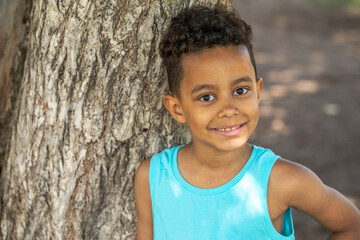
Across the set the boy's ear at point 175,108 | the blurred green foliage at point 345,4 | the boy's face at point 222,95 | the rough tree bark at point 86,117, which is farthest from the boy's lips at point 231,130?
the blurred green foliage at point 345,4

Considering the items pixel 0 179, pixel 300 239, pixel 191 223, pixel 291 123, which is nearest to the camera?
pixel 191 223

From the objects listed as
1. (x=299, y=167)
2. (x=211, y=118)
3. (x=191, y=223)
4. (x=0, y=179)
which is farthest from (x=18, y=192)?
(x=299, y=167)

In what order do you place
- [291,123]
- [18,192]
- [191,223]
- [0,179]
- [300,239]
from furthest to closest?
1. [291,123]
2. [300,239]
3. [0,179]
4. [18,192]
5. [191,223]

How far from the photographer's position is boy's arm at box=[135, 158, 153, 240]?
227 cm

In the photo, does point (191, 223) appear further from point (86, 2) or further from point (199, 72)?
point (86, 2)

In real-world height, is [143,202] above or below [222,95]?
below

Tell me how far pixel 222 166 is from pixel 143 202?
450 mm

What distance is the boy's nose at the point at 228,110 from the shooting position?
194 cm

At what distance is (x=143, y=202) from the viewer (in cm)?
229

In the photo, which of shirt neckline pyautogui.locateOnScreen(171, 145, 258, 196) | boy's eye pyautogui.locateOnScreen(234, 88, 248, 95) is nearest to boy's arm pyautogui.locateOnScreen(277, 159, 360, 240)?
shirt neckline pyautogui.locateOnScreen(171, 145, 258, 196)

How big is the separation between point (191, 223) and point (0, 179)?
1.22 meters

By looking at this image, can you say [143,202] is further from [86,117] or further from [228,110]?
[228,110]

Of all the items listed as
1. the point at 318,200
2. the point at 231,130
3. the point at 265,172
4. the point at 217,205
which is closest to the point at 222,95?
the point at 231,130

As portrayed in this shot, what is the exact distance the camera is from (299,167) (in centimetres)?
199
